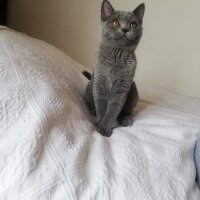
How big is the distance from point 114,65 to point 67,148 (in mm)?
490

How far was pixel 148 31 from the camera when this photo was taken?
1952 mm

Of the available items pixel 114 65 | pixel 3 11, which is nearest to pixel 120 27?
pixel 114 65

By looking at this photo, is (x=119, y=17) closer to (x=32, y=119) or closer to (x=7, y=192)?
(x=32, y=119)

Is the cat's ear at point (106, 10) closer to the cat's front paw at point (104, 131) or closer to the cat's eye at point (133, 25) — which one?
the cat's eye at point (133, 25)

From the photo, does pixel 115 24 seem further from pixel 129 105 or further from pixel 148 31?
pixel 148 31

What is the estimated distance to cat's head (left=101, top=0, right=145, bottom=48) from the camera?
1.10 metres

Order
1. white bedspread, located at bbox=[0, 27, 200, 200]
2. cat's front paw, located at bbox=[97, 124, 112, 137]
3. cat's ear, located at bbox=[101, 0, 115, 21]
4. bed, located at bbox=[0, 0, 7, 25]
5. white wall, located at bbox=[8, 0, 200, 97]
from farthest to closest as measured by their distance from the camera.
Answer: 1. bed, located at bbox=[0, 0, 7, 25]
2. white wall, located at bbox=[8, 0, 200, 97]
3. cat's ear, located at bbox=[101, 0, 115, 21]
4. cat's front paw, located at bbox=[97, 124, 112, 137]
5. white bedspread, located at bbox=[0, 27, 200, 200]

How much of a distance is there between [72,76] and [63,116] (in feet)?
1.38

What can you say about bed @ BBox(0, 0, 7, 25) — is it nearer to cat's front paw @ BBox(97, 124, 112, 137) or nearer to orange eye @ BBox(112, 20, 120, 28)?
orange eye @ BBox(112, 20, 120, 28)

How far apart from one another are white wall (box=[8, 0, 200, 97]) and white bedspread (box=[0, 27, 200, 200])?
0.85 meters

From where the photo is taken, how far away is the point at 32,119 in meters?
0.77

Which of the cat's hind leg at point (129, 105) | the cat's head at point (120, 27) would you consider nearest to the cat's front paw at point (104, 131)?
the cat's hind leg at point (129, 105)

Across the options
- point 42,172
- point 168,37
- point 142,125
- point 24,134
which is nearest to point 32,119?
point 24,134

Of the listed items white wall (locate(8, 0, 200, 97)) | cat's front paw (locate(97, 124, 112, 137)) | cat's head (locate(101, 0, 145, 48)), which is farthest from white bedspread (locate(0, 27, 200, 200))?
white wall (locate(8, 0, 200, 97))
